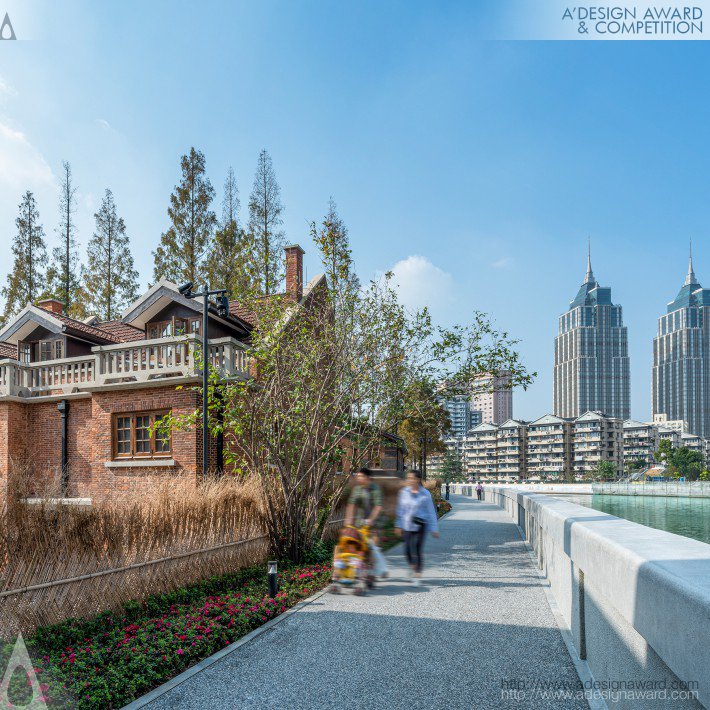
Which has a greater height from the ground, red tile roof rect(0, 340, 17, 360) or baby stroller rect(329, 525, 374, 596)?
red tile roof rect(0, 340, 17, 360)

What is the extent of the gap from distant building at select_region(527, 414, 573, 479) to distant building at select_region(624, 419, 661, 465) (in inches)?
582

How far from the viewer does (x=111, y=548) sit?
327 inches

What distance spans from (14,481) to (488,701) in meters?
6.38

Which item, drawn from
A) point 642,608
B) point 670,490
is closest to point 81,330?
point 642,608

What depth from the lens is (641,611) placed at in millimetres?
2875

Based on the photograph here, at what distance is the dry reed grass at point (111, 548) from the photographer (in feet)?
21.8

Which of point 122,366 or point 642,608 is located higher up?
point 122,366

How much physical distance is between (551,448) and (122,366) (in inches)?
6380

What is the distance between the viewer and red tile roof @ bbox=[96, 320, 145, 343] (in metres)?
22.7

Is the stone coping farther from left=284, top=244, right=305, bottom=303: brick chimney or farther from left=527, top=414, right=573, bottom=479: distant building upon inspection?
left=527, top=414, right=573, bottom=479: distant building

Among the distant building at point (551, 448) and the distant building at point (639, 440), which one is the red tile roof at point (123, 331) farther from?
the distant building at point (639, 440)

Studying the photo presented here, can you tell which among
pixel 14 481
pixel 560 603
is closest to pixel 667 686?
pixel 560 603

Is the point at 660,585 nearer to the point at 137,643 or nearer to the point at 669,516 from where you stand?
the point at 137,643

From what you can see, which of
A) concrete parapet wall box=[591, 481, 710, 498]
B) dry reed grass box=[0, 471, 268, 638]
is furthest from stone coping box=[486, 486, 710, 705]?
concrete parapet wall box=[591, 481, 710, 498]
